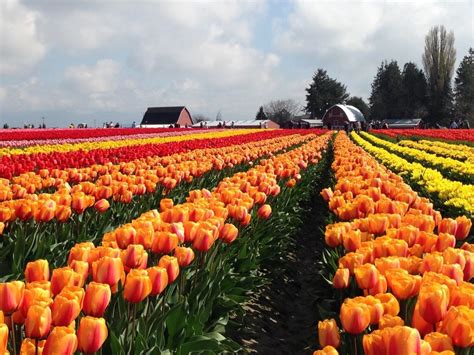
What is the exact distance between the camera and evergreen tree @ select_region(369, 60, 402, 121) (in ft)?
282

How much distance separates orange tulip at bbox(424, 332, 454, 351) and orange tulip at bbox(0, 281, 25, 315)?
1.43 m

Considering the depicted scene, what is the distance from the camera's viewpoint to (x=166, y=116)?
94.4 metres

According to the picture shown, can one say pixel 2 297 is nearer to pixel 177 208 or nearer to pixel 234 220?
pixel 177 208

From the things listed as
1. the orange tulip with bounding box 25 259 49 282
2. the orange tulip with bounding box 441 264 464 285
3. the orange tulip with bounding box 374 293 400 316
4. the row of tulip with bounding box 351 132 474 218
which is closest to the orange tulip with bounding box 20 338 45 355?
the orange tulip with bounding box 25 259 49 282

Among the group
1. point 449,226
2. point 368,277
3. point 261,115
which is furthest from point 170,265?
point 261,115

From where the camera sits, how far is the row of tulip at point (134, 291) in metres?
1.88

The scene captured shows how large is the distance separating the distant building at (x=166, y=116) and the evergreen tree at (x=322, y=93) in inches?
925

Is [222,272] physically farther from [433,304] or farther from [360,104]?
[360,104]

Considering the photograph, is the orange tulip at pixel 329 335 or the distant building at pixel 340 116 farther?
the distant building at pixel 340 116

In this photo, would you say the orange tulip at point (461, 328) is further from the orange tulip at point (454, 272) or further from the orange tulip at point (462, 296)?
the orange tulip at point (454, 272)

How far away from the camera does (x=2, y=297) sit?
1929 mm

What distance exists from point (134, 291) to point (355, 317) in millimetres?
924

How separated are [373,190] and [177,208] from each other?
2.14 metres

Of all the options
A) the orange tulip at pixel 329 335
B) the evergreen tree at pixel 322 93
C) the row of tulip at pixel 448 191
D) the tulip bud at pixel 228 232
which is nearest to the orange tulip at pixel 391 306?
the orange tulip at pixel 329 335
